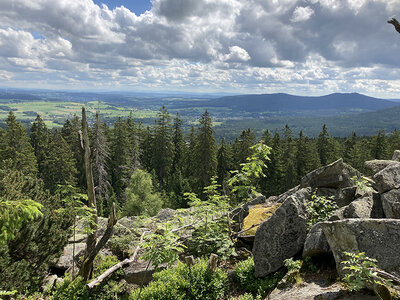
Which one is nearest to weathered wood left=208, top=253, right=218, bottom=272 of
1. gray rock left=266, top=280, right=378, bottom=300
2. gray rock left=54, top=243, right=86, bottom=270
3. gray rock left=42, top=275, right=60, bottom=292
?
gray rock left=266, top=280, right=378, bottom=300

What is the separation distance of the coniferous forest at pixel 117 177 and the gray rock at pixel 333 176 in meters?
2.04

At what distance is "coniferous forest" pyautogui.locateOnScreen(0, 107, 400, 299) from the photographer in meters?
9.73

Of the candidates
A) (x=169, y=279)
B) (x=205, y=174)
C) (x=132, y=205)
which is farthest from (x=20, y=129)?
(x=169, y=279)

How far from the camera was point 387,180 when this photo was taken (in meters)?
7.88

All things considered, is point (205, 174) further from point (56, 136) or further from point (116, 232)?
point (116, 232)

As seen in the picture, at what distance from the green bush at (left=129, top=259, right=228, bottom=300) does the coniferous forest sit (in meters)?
0.38

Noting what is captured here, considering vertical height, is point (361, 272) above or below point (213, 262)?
above

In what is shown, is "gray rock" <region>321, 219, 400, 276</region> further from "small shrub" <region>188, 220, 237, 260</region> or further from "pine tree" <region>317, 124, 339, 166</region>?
"pine tree" <region>317, 124, 339, 166</region>

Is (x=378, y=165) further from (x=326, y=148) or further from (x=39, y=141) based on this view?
(x=326, y=148)

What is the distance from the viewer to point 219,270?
894 cm

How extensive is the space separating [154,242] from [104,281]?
14.8ft

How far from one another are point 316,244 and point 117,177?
42.8 m

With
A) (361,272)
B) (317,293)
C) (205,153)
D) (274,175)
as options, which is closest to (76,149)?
(205,153)

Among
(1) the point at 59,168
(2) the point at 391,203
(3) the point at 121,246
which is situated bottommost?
(1) the point at 59,168
